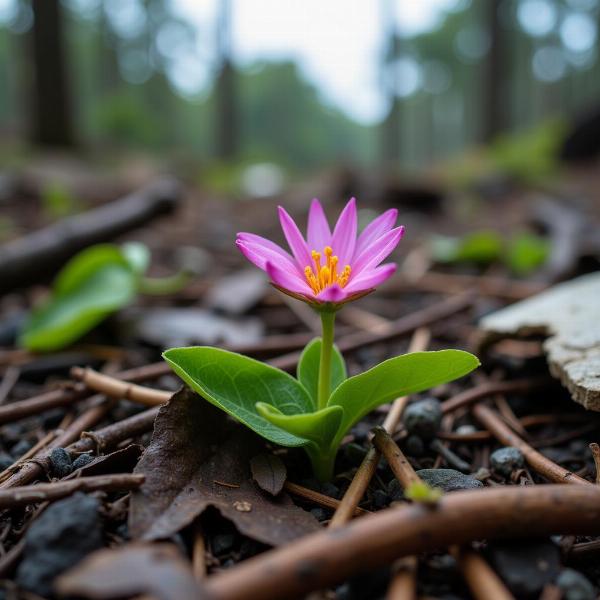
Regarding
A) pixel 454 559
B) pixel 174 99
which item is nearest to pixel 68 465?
pixel 454 559

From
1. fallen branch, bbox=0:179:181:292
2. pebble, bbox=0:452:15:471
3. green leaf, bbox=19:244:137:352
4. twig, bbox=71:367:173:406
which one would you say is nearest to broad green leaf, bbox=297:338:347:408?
twig, bbox=71:367:173:406

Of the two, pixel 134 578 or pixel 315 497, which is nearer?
pixel 134 578

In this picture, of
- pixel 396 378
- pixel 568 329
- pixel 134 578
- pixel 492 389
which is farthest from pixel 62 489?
pixel 568 329

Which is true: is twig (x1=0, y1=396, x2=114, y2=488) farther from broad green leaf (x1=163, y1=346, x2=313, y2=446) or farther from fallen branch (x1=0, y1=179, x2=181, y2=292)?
fallen branch (x1=0, y1=179, x2=181, y2=292)

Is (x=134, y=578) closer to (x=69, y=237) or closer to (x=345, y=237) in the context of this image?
(x=345, y=237)

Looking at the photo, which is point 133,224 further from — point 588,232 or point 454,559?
point 588,232
